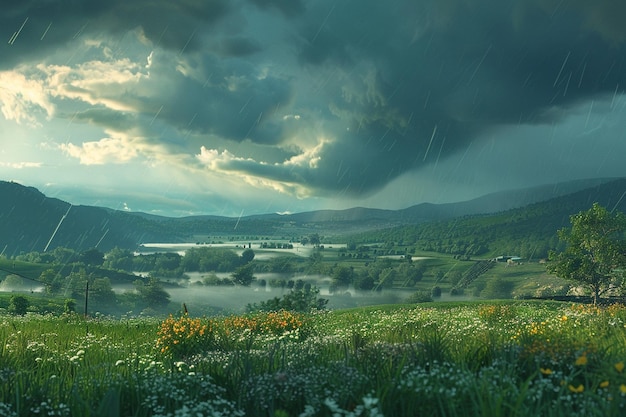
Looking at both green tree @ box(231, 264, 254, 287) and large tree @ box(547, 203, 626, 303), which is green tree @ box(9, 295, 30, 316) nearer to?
large tree @ box(547, 203, 626, 303)

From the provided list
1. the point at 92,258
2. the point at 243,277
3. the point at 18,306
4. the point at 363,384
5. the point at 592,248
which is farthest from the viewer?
the point at 92,258

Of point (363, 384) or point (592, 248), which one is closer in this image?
point (363, 384)

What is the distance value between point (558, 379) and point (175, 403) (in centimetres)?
441

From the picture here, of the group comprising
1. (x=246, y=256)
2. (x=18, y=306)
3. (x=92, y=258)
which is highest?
(x=18, y=306)

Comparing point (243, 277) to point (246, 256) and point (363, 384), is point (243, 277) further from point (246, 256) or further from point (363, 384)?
point (363, 384)

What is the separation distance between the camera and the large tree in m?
46.3

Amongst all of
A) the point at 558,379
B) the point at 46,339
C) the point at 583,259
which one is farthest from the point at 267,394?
the point at 583,259

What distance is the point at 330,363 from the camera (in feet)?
21.9

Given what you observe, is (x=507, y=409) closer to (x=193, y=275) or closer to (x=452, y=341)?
(x=452, y=341)

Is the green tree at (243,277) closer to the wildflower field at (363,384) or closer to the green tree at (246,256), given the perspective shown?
the green tree at (246,256)

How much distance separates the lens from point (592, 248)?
156 feet

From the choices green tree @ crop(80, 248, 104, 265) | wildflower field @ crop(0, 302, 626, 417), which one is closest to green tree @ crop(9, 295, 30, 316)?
wildflower field @ crop(0, 302, 626, 417)

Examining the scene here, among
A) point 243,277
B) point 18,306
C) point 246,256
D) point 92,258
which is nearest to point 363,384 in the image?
point 18,306

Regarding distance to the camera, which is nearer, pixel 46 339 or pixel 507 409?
pixel 507 409
